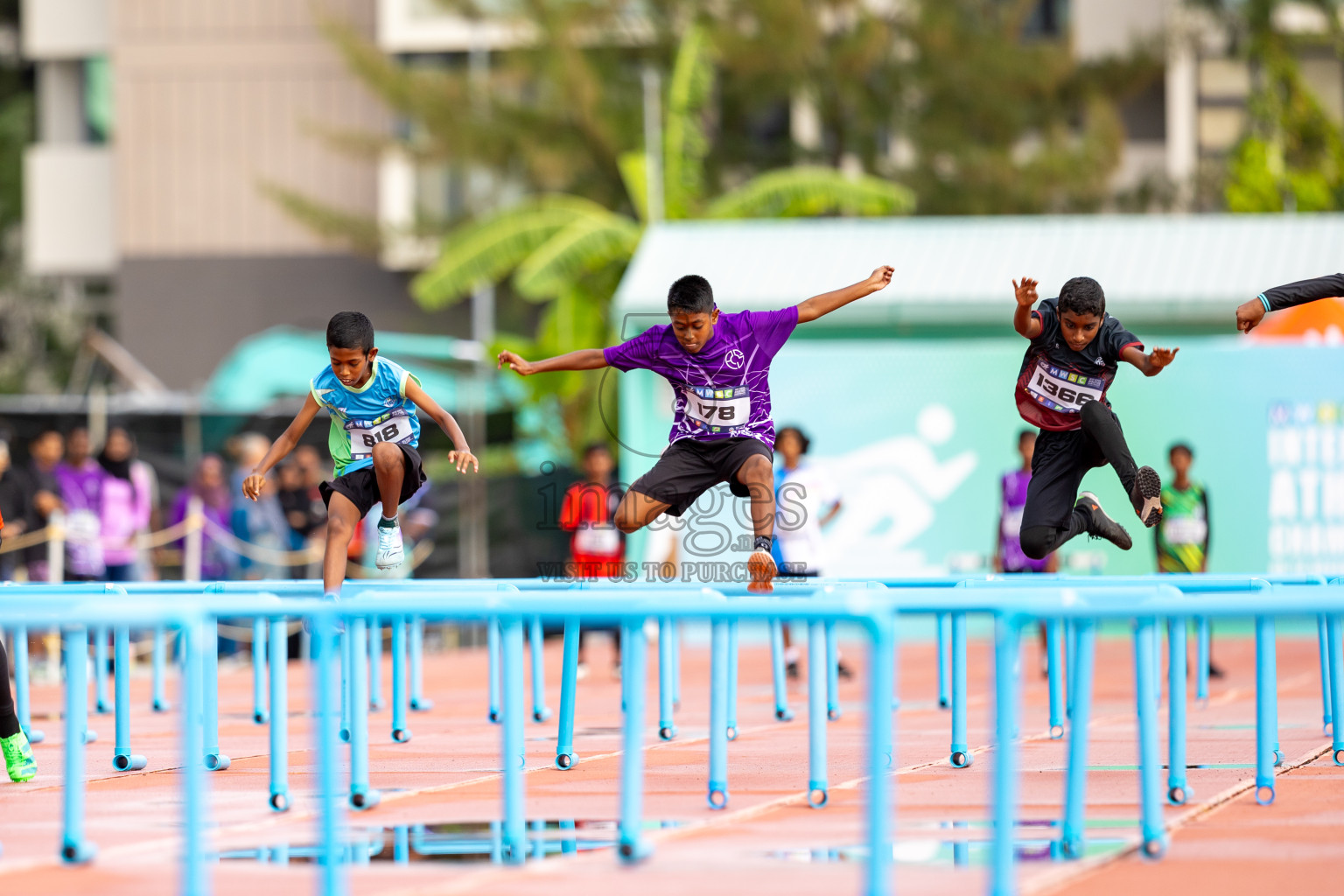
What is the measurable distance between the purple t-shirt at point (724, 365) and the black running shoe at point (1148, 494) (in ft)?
5.85

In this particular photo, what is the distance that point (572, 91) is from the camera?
1049 inches

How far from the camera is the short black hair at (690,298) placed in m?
8.20

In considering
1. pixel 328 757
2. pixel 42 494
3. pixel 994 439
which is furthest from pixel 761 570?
pixel 994 439

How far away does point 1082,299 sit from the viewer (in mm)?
8141

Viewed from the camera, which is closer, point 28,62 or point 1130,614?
point 1130,614

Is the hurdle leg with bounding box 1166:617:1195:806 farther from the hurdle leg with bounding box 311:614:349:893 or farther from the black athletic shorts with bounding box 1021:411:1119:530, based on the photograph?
the hurdle leg with bounding box 311:614:349:893

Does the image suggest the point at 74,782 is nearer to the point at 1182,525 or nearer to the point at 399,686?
the point at 399,686

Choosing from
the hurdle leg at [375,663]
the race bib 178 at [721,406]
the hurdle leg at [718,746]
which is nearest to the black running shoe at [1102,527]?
the race bib 178 at [721,406]

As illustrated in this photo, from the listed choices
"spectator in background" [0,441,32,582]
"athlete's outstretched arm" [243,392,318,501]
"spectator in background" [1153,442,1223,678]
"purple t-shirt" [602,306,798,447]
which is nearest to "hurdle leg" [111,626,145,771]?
"athlete's outstretched arm" [243,392,318,501]

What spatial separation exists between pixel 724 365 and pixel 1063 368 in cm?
164

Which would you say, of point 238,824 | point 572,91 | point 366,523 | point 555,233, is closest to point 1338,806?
point 238,824

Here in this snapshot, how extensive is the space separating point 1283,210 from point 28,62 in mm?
27928

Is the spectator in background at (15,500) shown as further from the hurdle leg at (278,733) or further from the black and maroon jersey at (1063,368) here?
the black and maroon jersey at (1063,368)

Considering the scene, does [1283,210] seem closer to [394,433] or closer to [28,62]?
[394,433]
